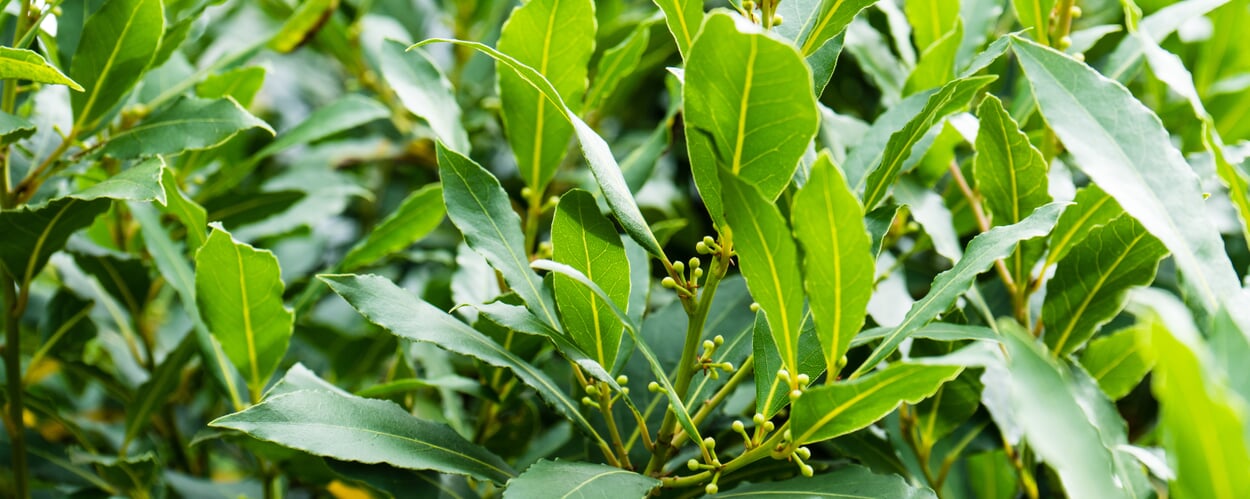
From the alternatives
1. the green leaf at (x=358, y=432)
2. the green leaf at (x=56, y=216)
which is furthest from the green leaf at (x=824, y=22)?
the green leaf at (x=56, y=216)

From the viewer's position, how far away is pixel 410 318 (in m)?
0.81

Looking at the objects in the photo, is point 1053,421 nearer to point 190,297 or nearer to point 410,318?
point 410,318

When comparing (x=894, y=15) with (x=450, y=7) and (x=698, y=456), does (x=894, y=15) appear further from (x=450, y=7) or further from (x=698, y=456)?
(x=450, y=7)

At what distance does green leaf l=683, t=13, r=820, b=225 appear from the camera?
0.63 metres

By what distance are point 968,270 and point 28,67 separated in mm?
782

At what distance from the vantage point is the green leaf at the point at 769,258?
26.0 inches

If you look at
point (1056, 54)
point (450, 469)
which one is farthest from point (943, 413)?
point (450, 469)

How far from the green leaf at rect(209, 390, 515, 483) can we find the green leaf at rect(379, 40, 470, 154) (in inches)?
13.1

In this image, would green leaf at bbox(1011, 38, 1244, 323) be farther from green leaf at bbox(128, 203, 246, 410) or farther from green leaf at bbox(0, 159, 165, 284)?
green leaf at bbox(128, 203, 246, 410)

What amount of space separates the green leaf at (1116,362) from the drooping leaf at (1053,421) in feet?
1.45

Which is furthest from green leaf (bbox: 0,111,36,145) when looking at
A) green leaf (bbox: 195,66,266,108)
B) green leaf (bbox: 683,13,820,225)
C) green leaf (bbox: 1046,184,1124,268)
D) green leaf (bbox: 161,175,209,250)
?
green leaf (bbox: 1046,184,1124,268)

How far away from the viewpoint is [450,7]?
196 centimetres

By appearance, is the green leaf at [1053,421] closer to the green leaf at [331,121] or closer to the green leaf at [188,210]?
the green leaf at [188,210]

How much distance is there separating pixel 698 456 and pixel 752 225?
1.44 feet
